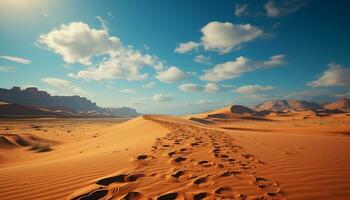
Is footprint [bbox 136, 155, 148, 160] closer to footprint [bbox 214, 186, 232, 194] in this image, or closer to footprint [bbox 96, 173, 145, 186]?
footprint [bbox 96, 173, 145, 186]

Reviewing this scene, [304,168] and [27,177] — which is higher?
[304,168]

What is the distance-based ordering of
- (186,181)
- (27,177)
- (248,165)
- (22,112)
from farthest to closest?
(22,112), (248,165), (27,177), (186,181)

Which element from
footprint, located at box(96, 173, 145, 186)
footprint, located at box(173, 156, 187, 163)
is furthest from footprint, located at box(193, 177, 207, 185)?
footprint, located at box(173, 156, 187, 163)

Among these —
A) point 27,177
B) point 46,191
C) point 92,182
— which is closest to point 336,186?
point 92,182

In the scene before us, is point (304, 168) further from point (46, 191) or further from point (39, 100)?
point (39, 100)

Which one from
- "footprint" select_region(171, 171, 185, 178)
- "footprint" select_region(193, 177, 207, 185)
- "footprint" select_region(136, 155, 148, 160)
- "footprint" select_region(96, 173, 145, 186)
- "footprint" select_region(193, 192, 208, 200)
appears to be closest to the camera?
"footprint" select_region(193, 192, 208, 200)

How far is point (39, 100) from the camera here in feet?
534

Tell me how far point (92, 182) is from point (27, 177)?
5.90ft

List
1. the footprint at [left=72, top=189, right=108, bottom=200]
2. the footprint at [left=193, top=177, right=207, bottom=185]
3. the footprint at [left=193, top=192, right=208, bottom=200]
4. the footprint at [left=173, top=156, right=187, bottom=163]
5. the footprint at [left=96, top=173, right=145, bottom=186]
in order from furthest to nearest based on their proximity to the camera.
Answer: the footprint at [left=173, top=156, right=187, bottom=163] → the footprint at [left=96, top=173, right=145, bottom=186] → the footprint at [left=193, top=177, right=207, bottom=185] → the footprint at [left=72, top=189, right=108, bottom=200] → the footprint at [left=193, top=192, right=208, bottom=200]

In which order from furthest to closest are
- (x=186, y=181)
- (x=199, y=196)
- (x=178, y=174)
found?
(x=178, y=174), (x=186, y=181), (x=199, y=196)

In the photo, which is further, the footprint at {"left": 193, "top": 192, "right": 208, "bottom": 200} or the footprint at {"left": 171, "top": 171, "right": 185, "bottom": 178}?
the footprint at {"left": 171, "top": 171, "right": 185, "bottom": 178}

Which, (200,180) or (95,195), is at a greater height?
(200,180)

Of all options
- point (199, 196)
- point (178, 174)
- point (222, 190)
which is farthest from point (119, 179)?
point (222, 190)

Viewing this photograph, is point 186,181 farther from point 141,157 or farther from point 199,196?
point 141,157
